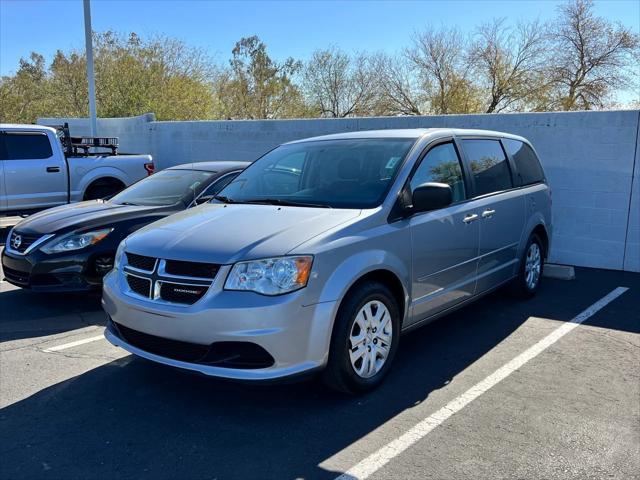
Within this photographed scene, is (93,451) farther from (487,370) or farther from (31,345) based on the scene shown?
(487,370)

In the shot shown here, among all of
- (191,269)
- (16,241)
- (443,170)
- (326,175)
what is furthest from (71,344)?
(443,170)

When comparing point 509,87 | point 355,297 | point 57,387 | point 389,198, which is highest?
point 509,87

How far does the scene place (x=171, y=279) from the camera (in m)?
3.57

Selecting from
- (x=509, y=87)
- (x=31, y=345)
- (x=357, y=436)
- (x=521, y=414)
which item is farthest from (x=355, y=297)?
(x=509, y=87)

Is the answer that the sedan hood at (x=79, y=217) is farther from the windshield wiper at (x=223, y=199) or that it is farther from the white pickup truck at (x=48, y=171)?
the white pickup truck at (x=48, y=171)

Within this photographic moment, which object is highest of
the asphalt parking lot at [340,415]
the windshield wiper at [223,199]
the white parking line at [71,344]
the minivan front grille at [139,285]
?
the windshield wiper at [223,199]

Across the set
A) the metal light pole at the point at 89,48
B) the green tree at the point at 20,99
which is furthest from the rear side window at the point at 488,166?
the green tree at the point at 20,99

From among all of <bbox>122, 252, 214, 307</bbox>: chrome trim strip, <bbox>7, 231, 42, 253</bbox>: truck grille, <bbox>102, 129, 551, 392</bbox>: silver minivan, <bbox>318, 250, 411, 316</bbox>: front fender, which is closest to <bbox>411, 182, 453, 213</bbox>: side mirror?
<bbox>102, 129, 551, 392</bbox>: silver minivan

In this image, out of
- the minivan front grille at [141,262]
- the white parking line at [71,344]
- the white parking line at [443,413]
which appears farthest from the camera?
the white parking line at [71,344]

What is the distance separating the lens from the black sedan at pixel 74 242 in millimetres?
5762

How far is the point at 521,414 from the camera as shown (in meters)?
3.67

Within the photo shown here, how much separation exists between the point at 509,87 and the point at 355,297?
1057 inches

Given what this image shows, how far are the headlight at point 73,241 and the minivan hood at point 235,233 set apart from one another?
6.21ft

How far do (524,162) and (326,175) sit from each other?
277 centimetres
